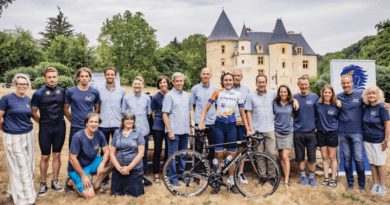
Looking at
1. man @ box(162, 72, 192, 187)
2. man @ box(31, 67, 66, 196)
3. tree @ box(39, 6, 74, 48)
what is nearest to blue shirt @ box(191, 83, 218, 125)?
man @ box(162, 72, 192, 187)

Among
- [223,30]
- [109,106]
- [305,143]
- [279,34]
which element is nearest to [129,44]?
[223,30]

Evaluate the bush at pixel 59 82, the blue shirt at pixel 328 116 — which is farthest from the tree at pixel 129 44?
the blue shirt at pixel 328 116

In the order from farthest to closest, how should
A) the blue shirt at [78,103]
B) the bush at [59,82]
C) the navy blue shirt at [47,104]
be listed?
the bush at [59,82], the blue shirt at [78,103], the navy blue shirt at [47,104]

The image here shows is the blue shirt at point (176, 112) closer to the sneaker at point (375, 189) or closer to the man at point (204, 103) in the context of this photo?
the man at point (204, 103)

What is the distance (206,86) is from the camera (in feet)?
17.5

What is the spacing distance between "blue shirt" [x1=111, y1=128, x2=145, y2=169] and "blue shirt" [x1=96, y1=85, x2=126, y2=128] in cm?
78

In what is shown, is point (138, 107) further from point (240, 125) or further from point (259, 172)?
point (259, 172)

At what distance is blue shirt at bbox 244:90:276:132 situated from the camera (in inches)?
196

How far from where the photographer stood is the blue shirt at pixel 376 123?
4781 mm

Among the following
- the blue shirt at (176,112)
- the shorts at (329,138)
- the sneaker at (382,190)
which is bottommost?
the sneaker at (382,190)

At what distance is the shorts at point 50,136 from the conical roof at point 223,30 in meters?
40.1

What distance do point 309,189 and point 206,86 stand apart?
2795 mm

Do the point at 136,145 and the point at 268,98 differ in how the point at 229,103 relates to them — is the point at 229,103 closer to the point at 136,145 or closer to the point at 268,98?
the point at 268,98

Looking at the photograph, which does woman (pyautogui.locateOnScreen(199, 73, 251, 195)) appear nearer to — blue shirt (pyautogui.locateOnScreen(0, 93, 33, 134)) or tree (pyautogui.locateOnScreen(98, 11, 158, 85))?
blue shirt (pyautogui.locateOnScreen(0, 93, 33, 134))
